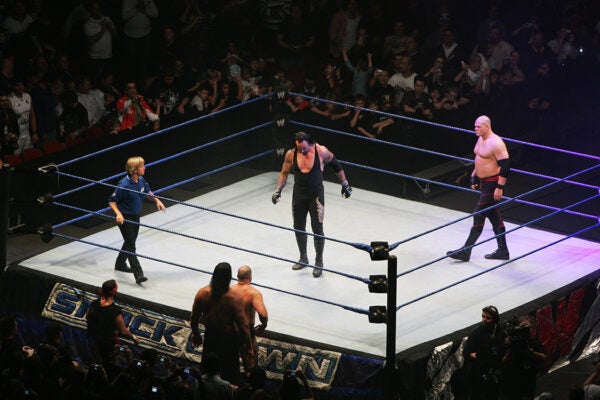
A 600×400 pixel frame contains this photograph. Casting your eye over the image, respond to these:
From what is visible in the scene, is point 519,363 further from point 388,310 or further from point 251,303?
point 251,303

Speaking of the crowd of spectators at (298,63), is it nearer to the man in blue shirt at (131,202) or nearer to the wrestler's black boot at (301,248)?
the man in blue shirt at (131,202)

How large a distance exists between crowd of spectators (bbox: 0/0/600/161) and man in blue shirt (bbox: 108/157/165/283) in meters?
2.16

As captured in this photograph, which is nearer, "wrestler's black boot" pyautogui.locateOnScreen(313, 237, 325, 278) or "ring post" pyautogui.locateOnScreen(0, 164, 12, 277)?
"ring post" pyautogui.locateOnScreen(0, 164, 12, 277)

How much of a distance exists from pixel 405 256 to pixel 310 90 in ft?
11.6

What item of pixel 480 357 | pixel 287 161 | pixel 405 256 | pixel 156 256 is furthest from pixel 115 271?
pixel 480 357

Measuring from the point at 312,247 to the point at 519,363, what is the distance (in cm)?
321

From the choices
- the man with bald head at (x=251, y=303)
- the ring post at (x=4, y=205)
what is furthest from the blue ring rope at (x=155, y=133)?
the man with bald head at (x=251, y=303)

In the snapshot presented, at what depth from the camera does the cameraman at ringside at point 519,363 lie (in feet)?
32.1

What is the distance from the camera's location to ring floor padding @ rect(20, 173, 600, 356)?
10789 millimetres

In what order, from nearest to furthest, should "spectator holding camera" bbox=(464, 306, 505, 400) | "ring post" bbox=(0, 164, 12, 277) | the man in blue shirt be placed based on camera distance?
"spectator holding camera" bbox=(464, 306, 505, 400), "ring post" bbox=(0, 164, 12, 277), the man in blue shirt

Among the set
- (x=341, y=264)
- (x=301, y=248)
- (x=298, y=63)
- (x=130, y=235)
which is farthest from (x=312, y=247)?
(x=298, y=63)

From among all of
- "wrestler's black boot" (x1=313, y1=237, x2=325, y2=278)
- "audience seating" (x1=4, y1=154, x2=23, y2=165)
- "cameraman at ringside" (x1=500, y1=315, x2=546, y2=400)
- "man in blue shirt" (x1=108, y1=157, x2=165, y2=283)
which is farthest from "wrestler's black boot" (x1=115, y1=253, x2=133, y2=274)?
"cameraman at ringside" (x1=500, y1=315, x2=546, y2=400)

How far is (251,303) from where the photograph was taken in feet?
32.0

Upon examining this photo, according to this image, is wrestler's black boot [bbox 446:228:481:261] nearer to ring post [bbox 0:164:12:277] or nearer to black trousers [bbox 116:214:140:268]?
Answer: black trousers [bbox 116:214:140:268]
